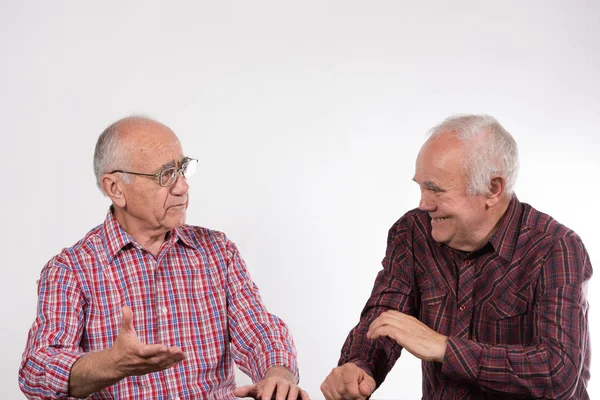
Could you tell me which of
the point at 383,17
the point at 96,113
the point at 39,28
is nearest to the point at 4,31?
the point at 39,28

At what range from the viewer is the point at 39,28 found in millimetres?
3773

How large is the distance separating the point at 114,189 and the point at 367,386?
105 cm

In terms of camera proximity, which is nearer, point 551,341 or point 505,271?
point 551,341

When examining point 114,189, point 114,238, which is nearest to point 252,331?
point 114,238

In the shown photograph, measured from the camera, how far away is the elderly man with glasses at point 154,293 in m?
2.57

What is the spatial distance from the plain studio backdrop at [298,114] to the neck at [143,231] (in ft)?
4.00

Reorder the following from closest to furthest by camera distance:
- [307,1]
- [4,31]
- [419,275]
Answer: [419,275]
[4,31]
[307,1]

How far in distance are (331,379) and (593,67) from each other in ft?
9.91

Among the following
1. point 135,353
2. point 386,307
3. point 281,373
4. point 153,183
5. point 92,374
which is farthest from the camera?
point 386,307

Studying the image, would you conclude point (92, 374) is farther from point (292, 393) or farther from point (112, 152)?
point (112, 152)

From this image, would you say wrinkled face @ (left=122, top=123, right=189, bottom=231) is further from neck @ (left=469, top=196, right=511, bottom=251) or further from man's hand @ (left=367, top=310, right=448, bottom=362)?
neck @ (left=469, top=196, right=511, bottom=251)

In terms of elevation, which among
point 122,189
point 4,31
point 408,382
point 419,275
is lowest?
point 408,382

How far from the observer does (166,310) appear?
8.81 feet

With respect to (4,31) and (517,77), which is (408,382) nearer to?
(517,77)
